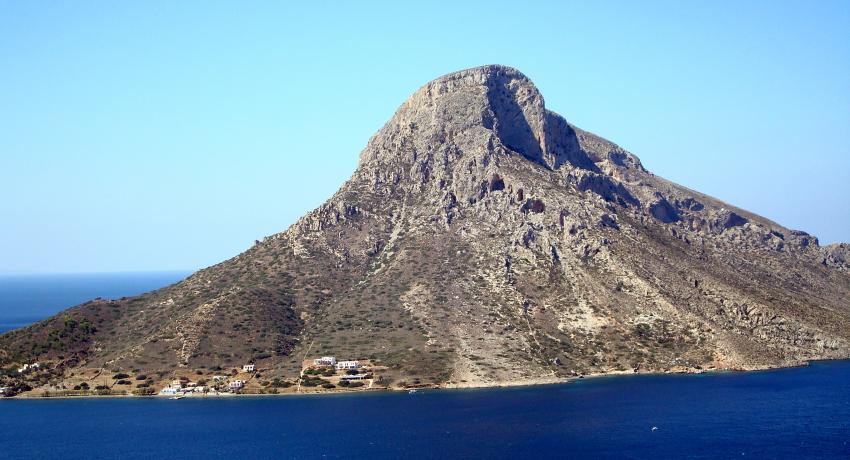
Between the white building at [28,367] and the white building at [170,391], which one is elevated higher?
the white building at [28,367]

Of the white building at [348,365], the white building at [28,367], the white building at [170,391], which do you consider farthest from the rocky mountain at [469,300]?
the white building at [170,391]

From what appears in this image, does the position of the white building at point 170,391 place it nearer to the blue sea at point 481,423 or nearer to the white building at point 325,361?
the blue sea at point 481,423

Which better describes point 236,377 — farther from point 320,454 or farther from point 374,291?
point 320,454

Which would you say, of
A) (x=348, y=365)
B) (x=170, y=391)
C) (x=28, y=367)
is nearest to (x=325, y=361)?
(x=348, y=365)

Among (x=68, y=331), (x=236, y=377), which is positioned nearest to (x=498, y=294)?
(x=236, y=377)

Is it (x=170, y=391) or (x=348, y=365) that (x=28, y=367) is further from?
(x=348, y=365)

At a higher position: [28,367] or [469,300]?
[28,367]
